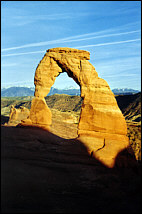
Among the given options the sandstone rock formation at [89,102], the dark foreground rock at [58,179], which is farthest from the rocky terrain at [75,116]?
the dark foreground rock at [58,179]

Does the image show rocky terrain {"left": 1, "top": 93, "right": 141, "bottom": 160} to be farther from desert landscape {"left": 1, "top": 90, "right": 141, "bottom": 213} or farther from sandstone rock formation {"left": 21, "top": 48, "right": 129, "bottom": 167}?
desert landscape {"left": 1, "top": 90, "right": 141, "bottom": 213}

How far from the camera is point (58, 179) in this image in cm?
1404

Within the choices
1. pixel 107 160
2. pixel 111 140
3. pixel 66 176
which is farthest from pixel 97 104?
pixel 66 176

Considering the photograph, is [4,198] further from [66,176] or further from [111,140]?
[111,140]

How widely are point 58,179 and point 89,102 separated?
802cm

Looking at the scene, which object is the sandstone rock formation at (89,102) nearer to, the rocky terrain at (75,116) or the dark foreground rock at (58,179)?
the dark foreground rock at (58,179)

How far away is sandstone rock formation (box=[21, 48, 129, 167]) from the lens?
734 inches

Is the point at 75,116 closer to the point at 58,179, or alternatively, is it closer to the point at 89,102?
the point at 89,102

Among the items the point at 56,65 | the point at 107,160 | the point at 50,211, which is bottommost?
the point at 50,211

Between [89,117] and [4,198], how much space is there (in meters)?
10.4

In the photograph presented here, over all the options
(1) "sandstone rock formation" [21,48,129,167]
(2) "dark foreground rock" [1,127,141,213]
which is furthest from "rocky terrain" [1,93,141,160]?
(2) "dark foreground rock" [1,127,141,213]

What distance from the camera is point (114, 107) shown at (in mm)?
19516

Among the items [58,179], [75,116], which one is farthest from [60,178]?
[75,116]

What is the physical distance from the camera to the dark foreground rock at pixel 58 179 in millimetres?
11375
